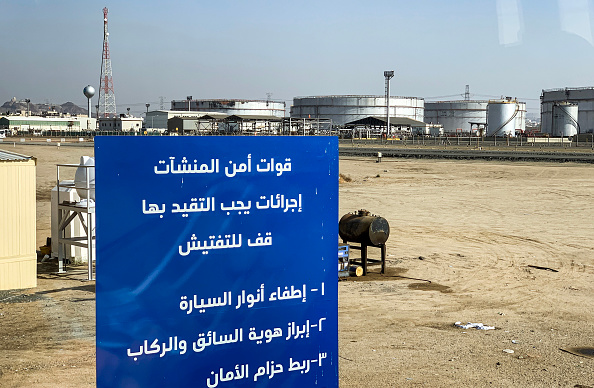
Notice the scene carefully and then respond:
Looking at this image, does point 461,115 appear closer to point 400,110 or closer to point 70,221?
point 400,110

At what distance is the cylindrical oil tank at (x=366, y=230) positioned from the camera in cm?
1414

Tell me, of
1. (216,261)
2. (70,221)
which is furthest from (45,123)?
(216,261)

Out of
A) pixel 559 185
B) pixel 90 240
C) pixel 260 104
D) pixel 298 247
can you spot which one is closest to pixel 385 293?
pixel 90 240

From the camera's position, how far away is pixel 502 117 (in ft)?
326

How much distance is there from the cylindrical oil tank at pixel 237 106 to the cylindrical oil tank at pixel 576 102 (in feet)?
232

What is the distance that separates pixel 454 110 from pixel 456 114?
39.9 inches

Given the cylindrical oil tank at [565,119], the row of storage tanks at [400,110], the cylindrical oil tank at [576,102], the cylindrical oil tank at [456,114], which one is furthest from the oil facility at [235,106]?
the cylindrical oil tank at [565,119]

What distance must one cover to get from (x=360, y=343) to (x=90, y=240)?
6638mm

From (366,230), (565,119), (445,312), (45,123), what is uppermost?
(45,123)

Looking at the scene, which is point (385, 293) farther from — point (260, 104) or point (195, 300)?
point (260, 104)

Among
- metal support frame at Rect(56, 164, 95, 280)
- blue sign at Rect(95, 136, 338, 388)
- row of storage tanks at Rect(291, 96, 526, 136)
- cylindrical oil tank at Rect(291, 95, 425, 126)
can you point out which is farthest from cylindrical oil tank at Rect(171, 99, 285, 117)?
blue sign at Rect(95, 136, 338, 388)

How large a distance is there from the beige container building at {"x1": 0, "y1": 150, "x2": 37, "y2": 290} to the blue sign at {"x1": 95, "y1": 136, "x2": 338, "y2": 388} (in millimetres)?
9681

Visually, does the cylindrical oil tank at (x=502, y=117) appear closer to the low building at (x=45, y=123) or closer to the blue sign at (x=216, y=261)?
the low building at (x=45, y=123)

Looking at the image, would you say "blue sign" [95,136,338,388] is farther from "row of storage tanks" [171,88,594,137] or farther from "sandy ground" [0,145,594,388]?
"row of storage tanks" [171,88,594,137]
